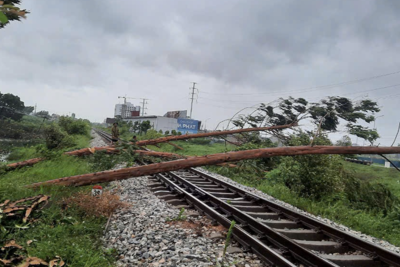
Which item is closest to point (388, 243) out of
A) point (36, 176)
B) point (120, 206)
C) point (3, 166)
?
point (120, 206)

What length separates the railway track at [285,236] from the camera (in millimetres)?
3961

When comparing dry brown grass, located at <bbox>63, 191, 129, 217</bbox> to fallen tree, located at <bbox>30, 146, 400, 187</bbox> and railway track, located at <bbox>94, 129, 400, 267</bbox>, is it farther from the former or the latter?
railway track, located at <bbox>94, 129, 400, 267</bbox>

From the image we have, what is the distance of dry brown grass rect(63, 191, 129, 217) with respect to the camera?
5.38 meters

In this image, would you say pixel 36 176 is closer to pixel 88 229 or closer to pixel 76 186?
pixel 76 186

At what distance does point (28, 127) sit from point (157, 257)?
3859 cm

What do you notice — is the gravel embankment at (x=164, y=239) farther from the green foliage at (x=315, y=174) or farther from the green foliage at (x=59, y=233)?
the green foliage at (x=315, y=174)

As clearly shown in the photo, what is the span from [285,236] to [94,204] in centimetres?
350

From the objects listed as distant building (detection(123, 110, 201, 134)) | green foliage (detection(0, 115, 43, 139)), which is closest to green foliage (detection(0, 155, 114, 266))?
green foliage (detection(0, 115, 43, 139))

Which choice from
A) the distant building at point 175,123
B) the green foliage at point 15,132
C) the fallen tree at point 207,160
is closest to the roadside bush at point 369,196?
the fallen tree at point 207,160

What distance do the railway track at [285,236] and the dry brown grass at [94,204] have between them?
1.47 m

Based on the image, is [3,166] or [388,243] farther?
[3,166]

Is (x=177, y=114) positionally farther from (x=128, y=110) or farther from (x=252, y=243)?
(x=252, y=243)

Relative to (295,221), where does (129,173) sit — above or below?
above

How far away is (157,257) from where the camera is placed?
3.88 metres
